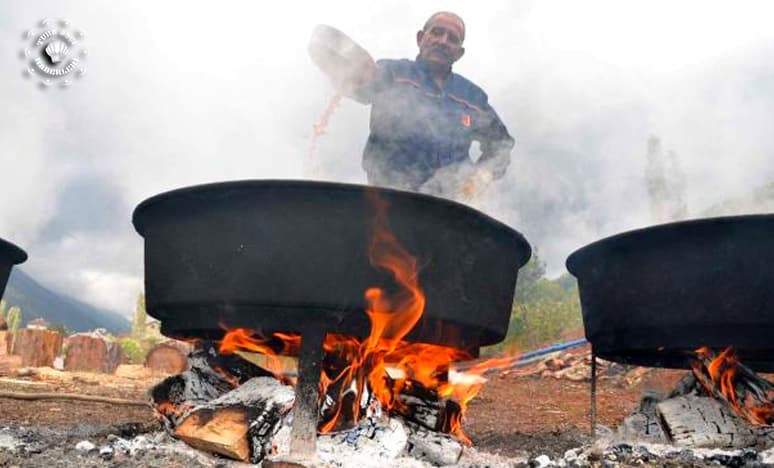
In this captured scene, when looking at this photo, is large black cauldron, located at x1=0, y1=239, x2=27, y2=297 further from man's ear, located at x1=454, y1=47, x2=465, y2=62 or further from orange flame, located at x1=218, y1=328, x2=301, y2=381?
man's ear, located at x1=454, y1=47, x2=465, y2=62

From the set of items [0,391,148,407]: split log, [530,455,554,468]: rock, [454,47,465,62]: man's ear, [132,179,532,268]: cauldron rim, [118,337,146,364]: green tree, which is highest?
[454,47,465,62]: man's ear

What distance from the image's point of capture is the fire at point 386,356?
2246 mm

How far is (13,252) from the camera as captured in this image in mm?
2926

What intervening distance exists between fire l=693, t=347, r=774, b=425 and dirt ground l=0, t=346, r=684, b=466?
822 millimetres

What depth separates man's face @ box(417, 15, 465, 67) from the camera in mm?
3793

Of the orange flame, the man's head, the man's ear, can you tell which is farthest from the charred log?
the man's ear

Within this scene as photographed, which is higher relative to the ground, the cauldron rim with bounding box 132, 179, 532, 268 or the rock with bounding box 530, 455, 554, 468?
the cauldron rim with bounding box 132, 179, 532, 268

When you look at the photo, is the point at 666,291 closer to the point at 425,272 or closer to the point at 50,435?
the point at 425,272

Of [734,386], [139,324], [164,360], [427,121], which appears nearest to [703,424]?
[734,386]

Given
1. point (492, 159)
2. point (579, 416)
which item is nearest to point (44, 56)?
point (492, 159)

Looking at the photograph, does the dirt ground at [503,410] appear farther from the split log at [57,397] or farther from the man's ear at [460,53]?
the man's ear at [460,53]

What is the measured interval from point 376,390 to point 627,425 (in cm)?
131

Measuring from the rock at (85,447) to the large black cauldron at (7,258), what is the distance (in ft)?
3.27

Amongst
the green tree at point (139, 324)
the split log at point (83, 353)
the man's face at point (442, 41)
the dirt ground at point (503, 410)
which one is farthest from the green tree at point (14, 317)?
the man's face at point (442, 41)
